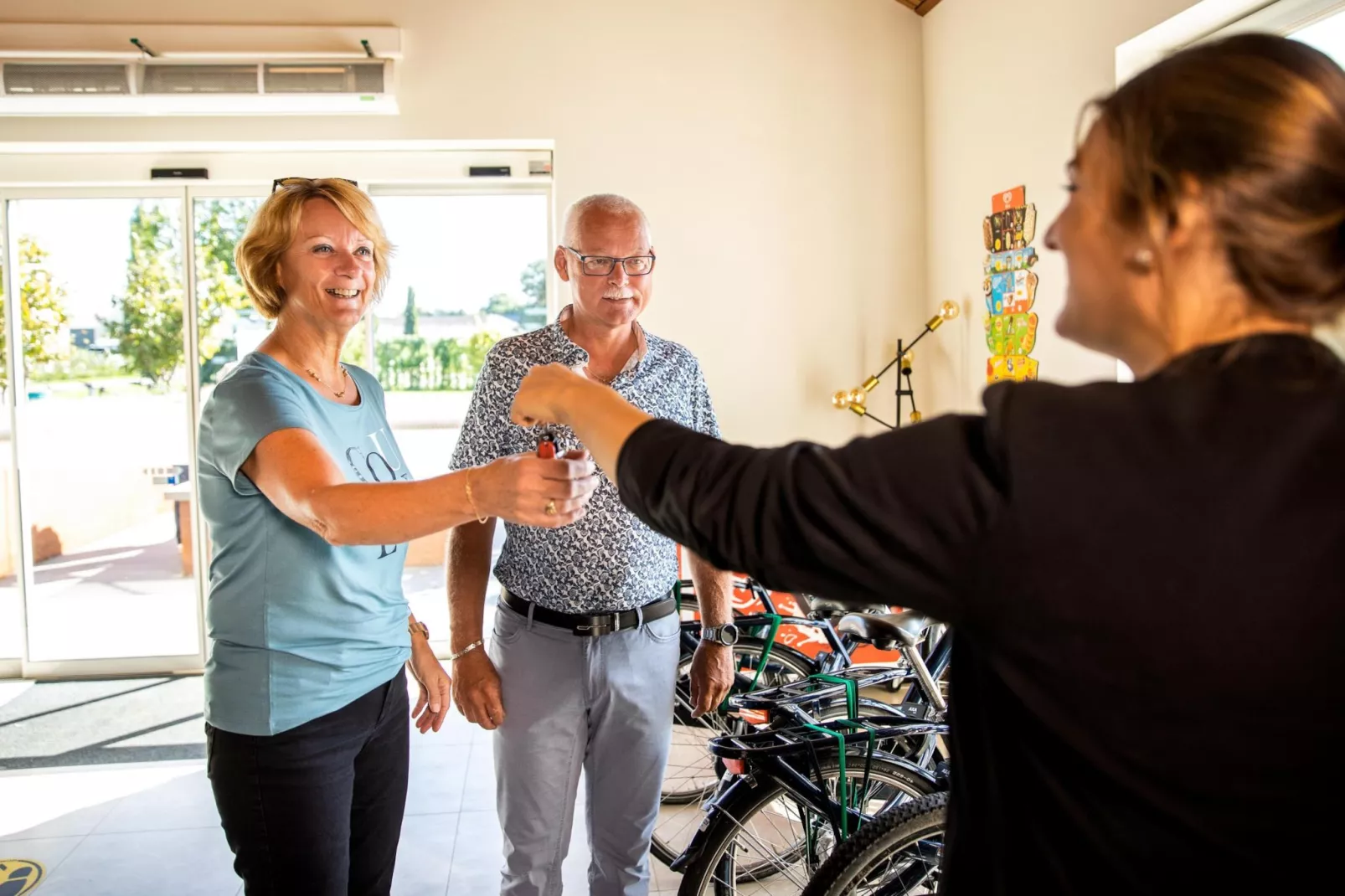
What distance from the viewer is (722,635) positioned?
187cm

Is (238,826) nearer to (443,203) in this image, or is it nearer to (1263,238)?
(1263,238)

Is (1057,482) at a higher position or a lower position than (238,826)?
higher

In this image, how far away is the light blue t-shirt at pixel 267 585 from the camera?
4.44 ft

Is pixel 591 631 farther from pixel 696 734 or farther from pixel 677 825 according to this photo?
pixel 696 734

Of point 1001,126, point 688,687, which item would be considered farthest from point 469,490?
point 1001,126

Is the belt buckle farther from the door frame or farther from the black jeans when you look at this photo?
the door frame

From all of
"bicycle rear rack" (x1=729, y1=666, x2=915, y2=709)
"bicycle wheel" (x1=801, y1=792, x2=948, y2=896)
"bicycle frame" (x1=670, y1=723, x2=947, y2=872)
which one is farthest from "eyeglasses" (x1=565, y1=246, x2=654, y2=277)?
"bicycle wheel" (x1=801, y1=792, x2=948, y2=896)

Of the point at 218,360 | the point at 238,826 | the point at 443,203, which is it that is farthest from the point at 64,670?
the point at 238,826

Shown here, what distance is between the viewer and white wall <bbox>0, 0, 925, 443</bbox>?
13.0 feet

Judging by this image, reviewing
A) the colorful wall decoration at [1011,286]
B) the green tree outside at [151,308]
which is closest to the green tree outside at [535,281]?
the green tree outside at [151,308]

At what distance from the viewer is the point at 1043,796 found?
0.64 metres

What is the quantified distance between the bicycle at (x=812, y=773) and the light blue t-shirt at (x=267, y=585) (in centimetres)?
82

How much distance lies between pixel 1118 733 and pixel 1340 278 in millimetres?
332

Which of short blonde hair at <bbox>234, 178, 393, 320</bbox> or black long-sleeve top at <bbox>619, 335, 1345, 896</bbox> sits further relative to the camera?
short blonde hair at <bbox>234, 178, 393, 320</bbox>
